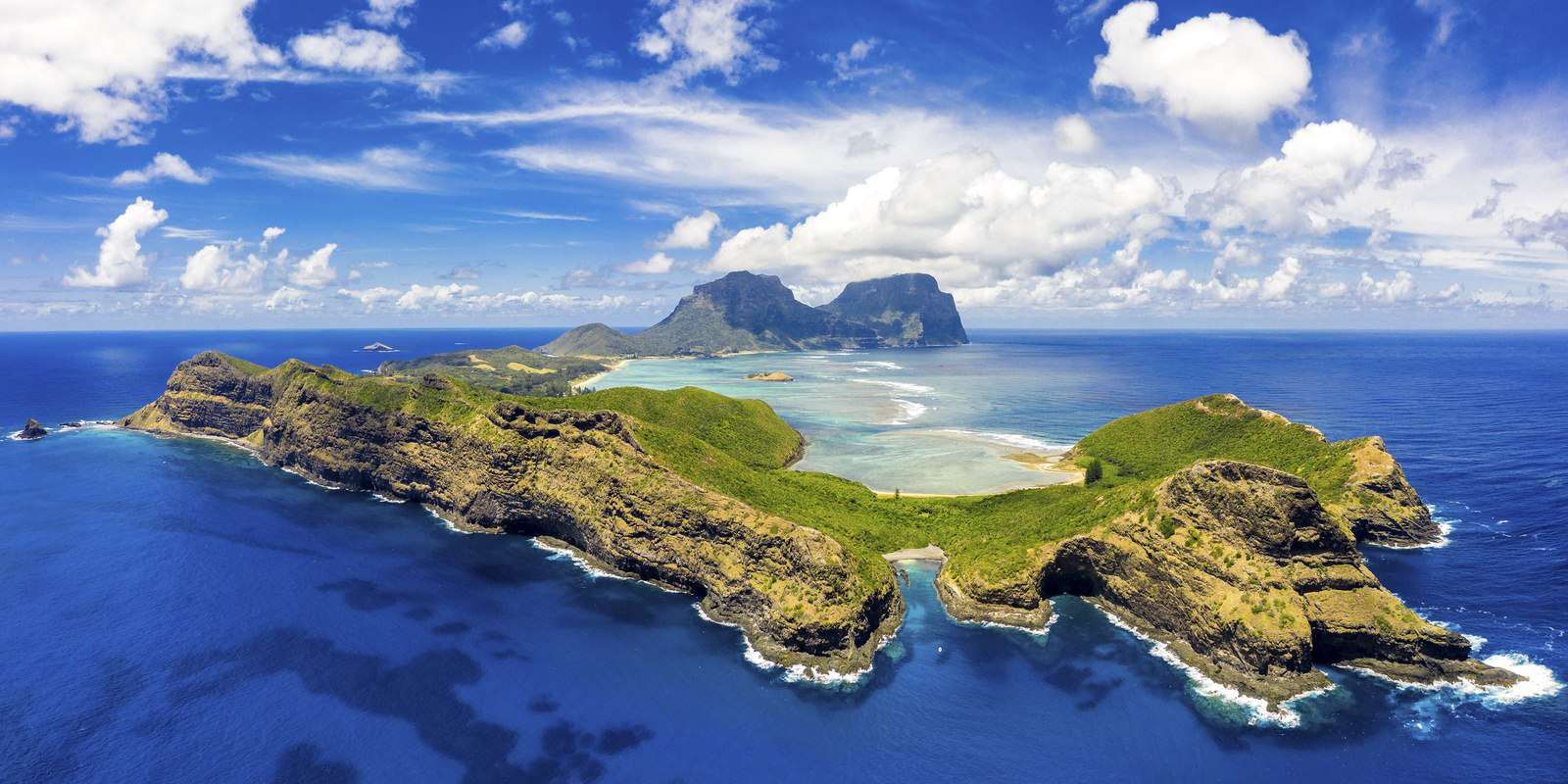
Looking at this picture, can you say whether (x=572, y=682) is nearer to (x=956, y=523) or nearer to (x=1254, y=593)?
(x=956, y=523)

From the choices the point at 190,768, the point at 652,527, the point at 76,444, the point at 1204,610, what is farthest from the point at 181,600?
the point at 76,444

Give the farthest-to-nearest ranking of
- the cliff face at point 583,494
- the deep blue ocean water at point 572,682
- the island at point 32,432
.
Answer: the island at point 32,432, the cliff face at point 583,494, the deep blue ocean water at point 572,682

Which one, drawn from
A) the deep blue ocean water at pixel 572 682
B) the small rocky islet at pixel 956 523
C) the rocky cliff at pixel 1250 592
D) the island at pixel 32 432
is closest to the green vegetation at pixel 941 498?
the small rocky islet at pixel 956 523

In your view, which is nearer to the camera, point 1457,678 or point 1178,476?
point 1457,678

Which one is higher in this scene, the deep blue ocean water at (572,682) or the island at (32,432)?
the island at (32,432)

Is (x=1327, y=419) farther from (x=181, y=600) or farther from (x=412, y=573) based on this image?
(x=181, y=600)

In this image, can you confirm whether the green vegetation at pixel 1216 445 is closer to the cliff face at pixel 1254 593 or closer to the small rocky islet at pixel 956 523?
the small rocky islet at pixel 956 523

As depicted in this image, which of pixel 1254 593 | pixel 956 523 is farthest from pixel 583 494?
pixel 1254 593

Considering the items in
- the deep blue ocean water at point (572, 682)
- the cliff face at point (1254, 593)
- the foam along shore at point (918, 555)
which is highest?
the cliff face at point (1254, 593)
